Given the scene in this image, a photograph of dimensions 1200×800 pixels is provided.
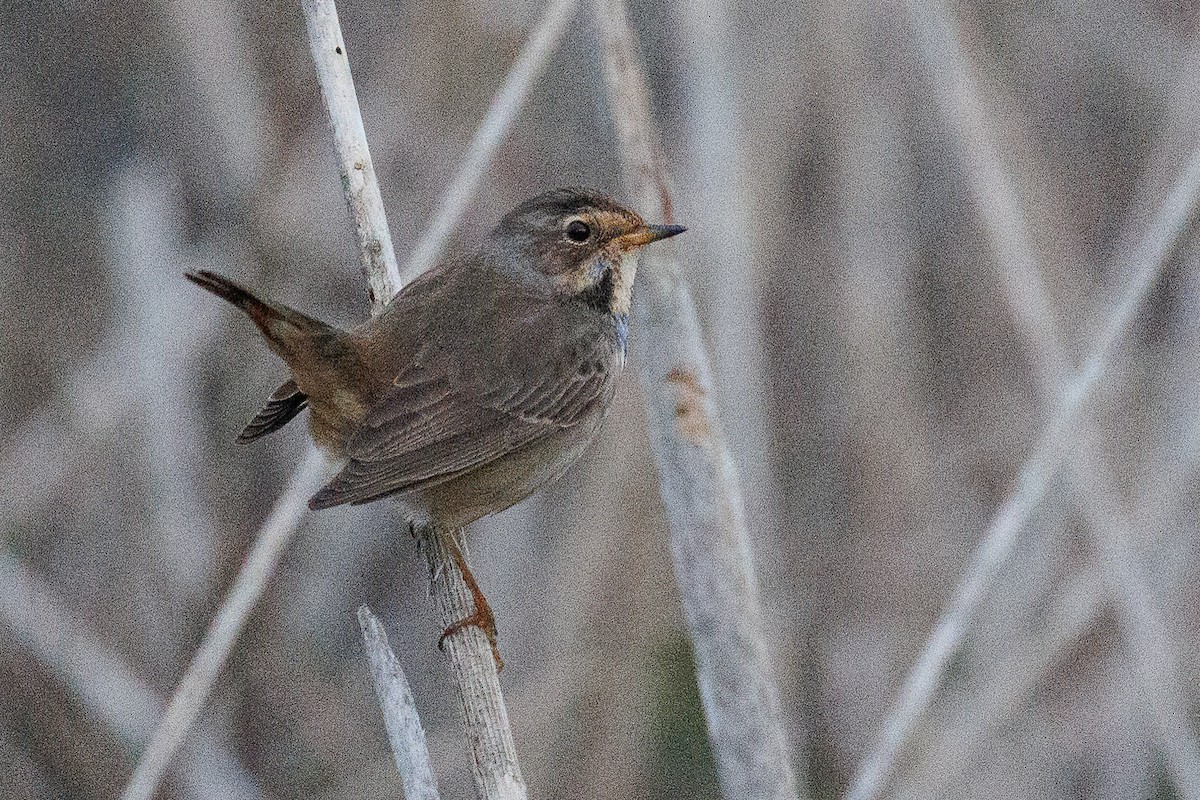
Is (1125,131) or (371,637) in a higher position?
(1125,131)

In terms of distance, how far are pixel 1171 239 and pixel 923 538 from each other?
118 centimetres

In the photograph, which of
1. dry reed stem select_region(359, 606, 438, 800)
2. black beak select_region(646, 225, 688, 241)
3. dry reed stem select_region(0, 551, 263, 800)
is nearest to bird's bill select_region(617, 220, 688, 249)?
black beak select_region(646, 225, 688, 241)

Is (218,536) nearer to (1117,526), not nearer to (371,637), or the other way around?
(371,637)

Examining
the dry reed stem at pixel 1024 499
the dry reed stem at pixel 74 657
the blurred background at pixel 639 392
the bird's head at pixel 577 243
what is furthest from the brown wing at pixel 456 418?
the dry reed stem at pixel 74 657

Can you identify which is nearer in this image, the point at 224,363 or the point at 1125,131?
the point at 224,363

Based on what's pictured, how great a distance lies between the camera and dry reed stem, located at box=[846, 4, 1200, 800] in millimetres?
2840

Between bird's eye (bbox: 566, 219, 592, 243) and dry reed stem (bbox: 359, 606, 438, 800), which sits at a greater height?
bird's eye (bbox: 566, 219, 592, 243)

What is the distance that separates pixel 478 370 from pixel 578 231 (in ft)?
1.20

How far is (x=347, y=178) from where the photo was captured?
276 cm

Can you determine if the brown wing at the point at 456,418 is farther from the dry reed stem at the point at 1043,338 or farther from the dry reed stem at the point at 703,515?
the dry reed stem at the point at 1043,338

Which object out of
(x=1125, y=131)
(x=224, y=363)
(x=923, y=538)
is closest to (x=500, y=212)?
(x=224, y=363)

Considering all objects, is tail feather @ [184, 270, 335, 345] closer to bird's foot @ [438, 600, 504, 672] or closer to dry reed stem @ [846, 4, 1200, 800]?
bird's foot @ [438, 600, 504, 672]

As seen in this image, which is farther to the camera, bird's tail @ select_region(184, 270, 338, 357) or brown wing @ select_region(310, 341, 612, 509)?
brown wing @ select_region(310, 341, 612, 509)

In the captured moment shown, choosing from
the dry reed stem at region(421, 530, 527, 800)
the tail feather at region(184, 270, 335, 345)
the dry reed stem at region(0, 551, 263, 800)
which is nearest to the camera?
the dry reed stem at region(421, 530, 527, 800)
